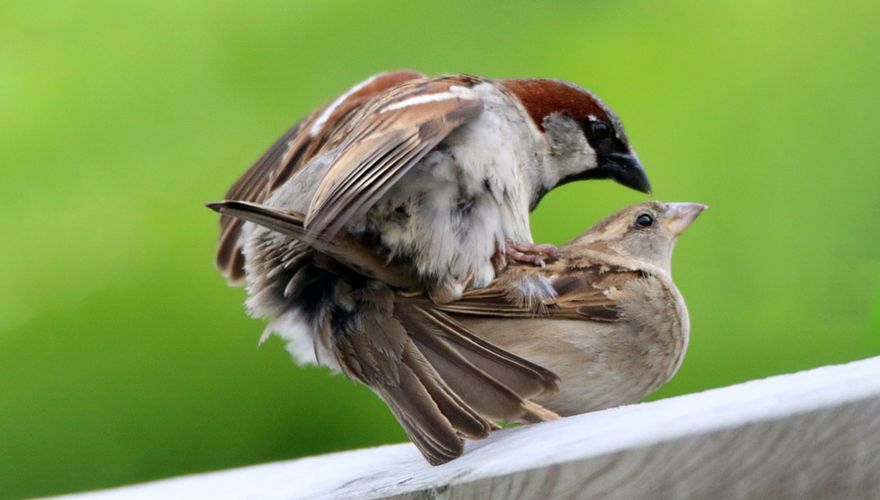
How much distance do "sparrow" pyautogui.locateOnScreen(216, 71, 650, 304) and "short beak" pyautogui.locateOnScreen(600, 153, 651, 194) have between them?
3.6 inches

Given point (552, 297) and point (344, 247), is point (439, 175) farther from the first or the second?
point (552, 297)

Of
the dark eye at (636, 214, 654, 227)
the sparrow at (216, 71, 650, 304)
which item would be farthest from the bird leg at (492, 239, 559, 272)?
the dark eye at (636, 214, 654, 227)

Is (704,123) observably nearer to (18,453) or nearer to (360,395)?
(360,395)

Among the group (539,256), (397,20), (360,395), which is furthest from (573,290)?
(397,20)

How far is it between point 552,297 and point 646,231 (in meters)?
0.53

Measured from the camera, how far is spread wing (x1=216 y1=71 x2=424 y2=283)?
8.72ft

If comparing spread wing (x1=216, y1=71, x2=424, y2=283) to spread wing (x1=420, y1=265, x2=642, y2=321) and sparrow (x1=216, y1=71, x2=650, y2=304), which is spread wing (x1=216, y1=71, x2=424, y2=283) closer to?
sparrow (x1=216, y1=71, x2=650, y2=304)

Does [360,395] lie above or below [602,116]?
below

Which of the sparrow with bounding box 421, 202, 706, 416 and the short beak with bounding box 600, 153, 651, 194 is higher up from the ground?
the short beak with bounding box 600, 153, 651, 194

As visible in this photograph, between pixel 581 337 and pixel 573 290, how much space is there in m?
0.12

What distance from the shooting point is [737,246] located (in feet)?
9.25

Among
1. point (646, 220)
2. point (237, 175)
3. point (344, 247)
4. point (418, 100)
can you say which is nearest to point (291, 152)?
point (237, 175)

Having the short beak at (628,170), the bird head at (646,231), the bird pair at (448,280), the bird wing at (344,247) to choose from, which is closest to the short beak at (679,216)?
the bird head at (646,231)

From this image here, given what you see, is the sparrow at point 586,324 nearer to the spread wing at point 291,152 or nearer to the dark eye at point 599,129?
the dark eye at point 599,129
